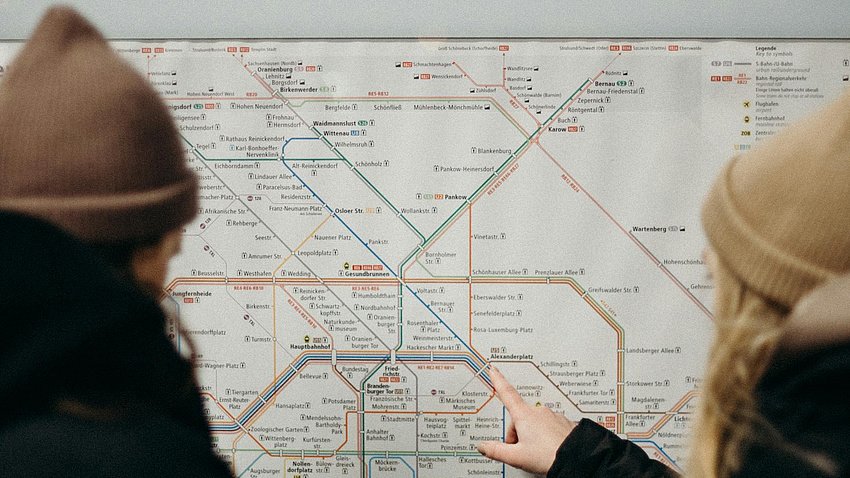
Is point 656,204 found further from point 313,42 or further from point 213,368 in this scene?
point 213,368

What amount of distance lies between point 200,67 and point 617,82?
0.90m

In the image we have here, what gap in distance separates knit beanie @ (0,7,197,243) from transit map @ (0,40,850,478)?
538mm

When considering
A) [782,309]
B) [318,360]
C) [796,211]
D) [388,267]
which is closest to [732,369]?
[782,309]

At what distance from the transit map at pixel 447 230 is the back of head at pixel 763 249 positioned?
55 cm

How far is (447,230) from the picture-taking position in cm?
121

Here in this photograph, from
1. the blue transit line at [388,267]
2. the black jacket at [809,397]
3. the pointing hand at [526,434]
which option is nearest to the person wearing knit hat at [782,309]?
the black jacket at [809,397]

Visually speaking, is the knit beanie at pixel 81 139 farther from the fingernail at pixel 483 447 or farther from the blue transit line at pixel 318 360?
the fingernail at pixel 483 447

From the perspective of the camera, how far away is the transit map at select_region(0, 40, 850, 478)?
1171 millimetres

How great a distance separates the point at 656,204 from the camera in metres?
1.18

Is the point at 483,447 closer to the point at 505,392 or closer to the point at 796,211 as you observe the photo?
the point at 505,392

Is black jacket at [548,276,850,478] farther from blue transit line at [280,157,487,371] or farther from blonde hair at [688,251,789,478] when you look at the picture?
blue transit line at [280,157,487,371]

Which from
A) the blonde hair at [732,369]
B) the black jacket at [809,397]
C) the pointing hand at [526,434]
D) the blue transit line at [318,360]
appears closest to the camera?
the black jacket at [809,397]

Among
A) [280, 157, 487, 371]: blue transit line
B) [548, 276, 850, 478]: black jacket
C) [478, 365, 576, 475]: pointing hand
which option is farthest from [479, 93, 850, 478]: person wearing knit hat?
[280, 157, 487, 371]: blue transit line

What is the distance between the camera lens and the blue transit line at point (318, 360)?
1216 millimetres
